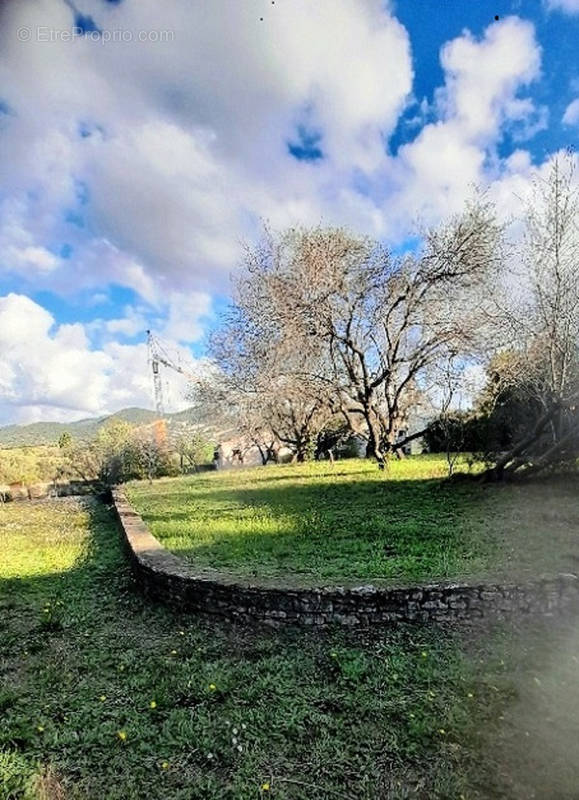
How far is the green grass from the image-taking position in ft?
9.09

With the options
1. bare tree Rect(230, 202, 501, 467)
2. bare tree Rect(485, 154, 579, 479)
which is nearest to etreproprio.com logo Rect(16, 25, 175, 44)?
bare tree Rect(485, 154, 579, 479)

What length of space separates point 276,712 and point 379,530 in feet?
15.6

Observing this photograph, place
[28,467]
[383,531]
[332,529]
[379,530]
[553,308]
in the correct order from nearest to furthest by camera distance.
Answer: [383,531]
[379,530]
[332,529]
[553,308]
[28,467]

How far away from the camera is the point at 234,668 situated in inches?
159

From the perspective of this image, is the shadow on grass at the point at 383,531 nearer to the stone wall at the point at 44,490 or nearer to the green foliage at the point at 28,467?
the stone wall at the point at 44,490

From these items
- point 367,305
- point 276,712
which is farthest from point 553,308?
point 276,712

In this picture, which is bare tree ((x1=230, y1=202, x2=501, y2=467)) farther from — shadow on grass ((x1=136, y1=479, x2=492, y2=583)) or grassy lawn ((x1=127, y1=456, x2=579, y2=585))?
shadow on grass ((x1=136, y1=479, x2=492, y2=583))

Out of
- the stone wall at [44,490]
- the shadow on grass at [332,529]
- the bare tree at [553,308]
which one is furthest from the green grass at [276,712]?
the stone wall at [44,490]

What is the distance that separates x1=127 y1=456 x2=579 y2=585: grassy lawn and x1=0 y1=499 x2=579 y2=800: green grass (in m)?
0.94

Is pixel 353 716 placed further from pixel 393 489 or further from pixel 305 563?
pixel 393 489

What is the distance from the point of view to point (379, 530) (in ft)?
26.0

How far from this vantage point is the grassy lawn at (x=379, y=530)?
575 cm

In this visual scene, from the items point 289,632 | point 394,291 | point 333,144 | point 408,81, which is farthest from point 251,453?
point 289,632

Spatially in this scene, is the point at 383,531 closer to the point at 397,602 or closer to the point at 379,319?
the point at 397,602
